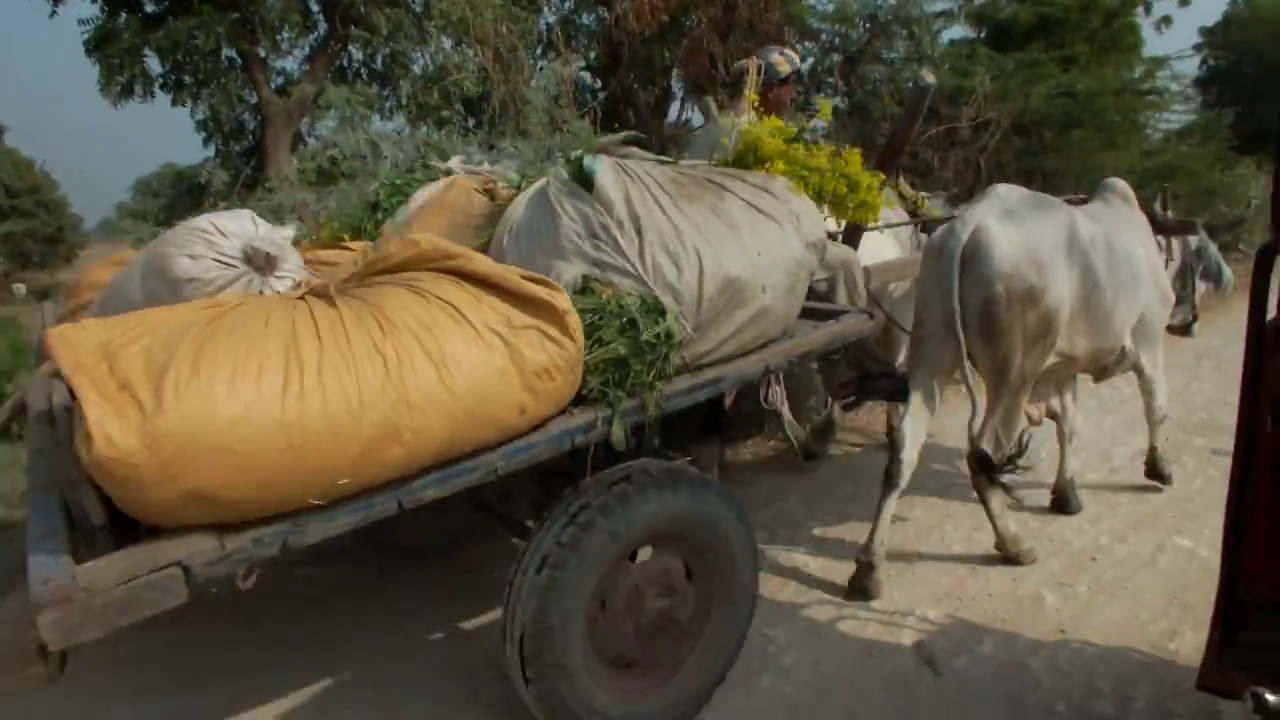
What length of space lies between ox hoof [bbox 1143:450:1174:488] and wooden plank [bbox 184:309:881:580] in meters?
2.74

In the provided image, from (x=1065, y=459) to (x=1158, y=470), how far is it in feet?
2.06

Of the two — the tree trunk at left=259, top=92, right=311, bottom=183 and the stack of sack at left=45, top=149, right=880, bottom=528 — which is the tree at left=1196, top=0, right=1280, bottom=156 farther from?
the stack of sack at left=45, top=149, right=880, bottom=528

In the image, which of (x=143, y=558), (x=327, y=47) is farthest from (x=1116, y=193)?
(x=327, y=47)

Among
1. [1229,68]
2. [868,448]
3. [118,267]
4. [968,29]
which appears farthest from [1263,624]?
[1229,68]

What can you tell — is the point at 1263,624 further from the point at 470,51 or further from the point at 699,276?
the point at 470,51

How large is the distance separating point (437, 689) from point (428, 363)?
4.50 ft

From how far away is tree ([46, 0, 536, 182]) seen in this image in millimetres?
8805

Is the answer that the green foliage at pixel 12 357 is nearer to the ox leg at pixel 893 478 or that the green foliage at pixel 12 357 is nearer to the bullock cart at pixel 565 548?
the bullock cart at pixel 565 548

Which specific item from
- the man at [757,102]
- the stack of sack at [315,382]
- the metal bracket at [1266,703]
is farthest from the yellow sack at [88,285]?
the metal bracket at [1266,703]

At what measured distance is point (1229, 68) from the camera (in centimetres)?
1719

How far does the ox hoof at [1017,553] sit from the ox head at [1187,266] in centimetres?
204

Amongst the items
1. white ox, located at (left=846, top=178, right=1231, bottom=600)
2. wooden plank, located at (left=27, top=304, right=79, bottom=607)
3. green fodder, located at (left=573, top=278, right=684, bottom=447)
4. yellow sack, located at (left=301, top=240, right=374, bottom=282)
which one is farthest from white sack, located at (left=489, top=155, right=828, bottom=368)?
wooden plank, located at (left=27, top=304, right=79, bottom=607)

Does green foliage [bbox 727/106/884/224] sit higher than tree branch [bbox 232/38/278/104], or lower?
lower

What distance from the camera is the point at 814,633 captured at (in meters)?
3.80
